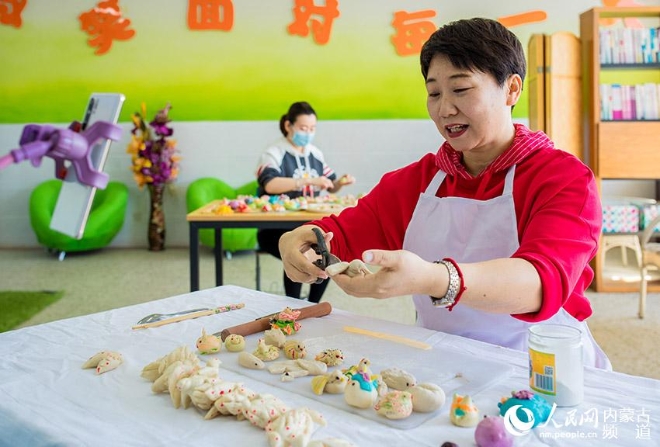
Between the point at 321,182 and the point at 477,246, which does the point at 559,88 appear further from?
the point at 477,246

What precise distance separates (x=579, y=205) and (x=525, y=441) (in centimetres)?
56

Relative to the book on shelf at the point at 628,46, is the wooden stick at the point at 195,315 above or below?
below

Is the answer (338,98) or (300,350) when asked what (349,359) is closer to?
(300,350)

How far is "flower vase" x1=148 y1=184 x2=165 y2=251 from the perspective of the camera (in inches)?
241

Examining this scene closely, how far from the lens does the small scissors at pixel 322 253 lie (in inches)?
49.5

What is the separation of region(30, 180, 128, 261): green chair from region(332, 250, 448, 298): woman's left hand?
5.30 m

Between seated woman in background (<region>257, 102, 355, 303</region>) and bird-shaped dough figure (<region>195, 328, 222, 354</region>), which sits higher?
seated woman in background (<region>257, 102, 355, 303</region>)

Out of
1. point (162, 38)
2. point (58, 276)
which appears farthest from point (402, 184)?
point (162, 38)

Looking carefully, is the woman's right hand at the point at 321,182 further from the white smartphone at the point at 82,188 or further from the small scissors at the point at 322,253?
the white smartphone at the point at 82,188

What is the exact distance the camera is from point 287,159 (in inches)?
159

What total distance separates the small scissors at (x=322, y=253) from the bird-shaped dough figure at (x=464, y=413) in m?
0.41

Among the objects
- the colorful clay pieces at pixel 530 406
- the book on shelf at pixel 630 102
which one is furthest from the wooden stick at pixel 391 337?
the book on shelf at pixel 630 102

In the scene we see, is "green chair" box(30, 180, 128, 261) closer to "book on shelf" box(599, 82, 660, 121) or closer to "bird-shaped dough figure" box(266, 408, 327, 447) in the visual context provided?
"book on shelf" box(599, 82, 660, 121)

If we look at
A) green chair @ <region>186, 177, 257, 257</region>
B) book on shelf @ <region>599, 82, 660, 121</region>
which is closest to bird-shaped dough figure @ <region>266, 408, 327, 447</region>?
book on shelf @ <region>599, 82, 660, 121</region>
